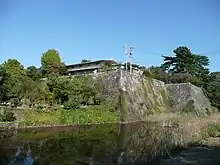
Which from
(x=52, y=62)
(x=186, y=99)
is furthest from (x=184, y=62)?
(x=52, y=62)

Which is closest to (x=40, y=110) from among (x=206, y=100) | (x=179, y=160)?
(x=179, y=160)

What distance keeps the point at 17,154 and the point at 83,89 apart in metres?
20.2

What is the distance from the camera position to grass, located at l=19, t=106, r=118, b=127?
78.7 ft

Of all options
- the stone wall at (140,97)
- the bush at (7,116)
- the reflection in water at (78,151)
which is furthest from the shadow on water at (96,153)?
the stone wall at (140,97)

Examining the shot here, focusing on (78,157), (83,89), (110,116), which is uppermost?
(83,89)

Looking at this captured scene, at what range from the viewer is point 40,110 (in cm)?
2620

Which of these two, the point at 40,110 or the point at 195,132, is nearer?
the point at 195,132

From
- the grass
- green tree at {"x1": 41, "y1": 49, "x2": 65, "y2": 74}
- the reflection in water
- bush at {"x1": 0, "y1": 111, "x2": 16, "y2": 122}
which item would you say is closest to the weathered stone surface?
Result: the grass

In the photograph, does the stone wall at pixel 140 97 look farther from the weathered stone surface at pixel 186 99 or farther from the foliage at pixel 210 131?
the foliage at pixel 210 131

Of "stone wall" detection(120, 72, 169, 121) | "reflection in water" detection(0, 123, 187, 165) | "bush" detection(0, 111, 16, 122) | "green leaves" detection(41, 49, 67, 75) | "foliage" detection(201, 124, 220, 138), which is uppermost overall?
"green leaves" detection(41, 49, 67, 75)

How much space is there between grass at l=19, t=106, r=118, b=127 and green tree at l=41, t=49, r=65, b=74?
22.8 meters

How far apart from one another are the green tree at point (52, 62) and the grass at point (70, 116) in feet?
74.7

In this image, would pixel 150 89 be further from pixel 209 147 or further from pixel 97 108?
pixel 209 147

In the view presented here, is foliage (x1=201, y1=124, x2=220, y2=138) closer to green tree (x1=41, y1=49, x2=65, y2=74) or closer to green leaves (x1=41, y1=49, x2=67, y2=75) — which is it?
green leaves (x1=41, y1=49, x2=67, y2=75)
